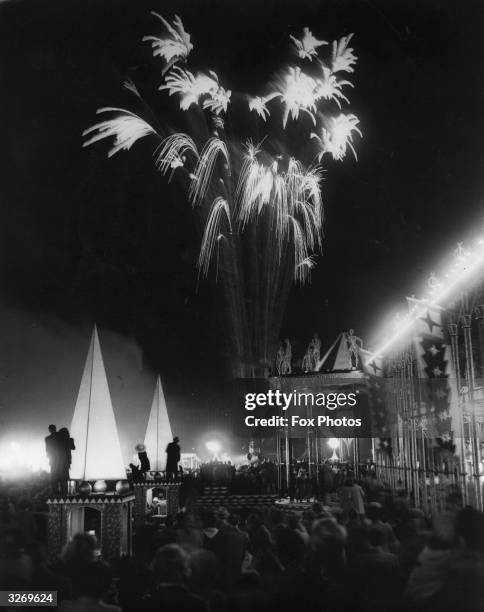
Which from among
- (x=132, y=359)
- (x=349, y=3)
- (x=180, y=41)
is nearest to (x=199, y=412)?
(x=132, y=359)

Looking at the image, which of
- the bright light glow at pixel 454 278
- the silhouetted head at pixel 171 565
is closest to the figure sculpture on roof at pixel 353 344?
the bright light glow at pixel 454 278

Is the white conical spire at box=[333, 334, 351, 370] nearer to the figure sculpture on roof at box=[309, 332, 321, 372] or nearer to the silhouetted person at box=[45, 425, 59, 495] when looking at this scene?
the figure sculpture on roof at box=[309, 332, 321, 372]

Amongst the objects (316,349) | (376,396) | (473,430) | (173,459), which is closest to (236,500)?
(173,459)

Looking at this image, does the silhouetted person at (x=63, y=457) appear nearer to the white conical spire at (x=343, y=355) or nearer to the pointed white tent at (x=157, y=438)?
the pointed white tent at (x=157, y=438)

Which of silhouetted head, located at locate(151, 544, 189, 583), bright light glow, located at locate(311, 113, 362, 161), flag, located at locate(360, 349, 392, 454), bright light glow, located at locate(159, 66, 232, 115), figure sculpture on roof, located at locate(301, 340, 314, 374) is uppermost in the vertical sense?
bright light glow, located at locate(159, 66, 232, 115)

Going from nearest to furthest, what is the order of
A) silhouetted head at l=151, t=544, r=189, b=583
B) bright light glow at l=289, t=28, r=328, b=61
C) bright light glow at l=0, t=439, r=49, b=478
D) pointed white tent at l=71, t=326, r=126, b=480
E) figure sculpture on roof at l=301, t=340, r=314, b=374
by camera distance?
silhouetted head at l=151, t=544, r=189, b=583 < pointed white tent at l=71, t=326, r=126, b=480 < bright light glow at l=289, t=28, r=328, b=61 < bright light glow at l=0, t=439, r=49, b=478 < figure sculpture on roof at l=301, t=340, r=314, b=374

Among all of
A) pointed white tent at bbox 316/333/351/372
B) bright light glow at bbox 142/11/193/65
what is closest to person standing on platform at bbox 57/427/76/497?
bright light glow at bbox 142/11/193/65

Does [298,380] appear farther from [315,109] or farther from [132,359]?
[132,359]
